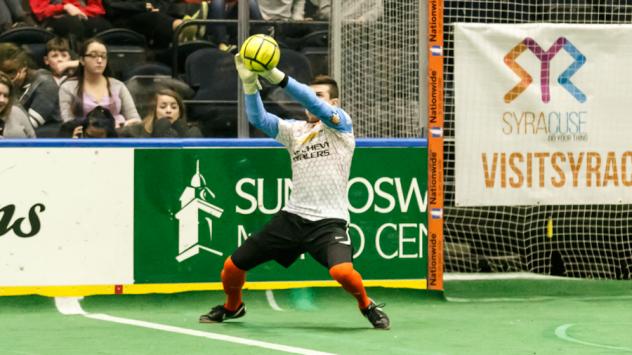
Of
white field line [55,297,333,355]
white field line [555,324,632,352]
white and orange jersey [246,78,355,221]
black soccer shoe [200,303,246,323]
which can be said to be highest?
white and orange jersey [246,78,355,221]

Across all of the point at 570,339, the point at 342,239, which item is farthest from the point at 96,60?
the point at 570,339

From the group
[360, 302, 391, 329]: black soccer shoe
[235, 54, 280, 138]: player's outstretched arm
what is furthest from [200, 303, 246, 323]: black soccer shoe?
[235, 54, 280, 138]: player's outstretched arm

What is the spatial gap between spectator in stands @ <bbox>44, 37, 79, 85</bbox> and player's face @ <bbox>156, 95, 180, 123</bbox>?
113cm

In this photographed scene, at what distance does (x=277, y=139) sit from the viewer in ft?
30.3

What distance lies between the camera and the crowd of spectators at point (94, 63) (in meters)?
10.7

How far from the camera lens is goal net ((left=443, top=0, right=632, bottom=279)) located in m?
11.3

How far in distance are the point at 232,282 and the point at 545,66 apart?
130 inches

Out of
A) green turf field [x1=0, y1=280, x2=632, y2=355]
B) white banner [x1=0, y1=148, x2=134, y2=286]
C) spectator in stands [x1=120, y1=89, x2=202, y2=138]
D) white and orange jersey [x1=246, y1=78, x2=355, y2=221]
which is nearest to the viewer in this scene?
green turf field [x1=0, y1=280, x2=632, y2=355]

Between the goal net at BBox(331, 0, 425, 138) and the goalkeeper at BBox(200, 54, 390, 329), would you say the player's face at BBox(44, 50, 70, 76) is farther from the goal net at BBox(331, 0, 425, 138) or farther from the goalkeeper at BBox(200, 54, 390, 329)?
the goalkeeper at BBox(200, 54, 390, 329)

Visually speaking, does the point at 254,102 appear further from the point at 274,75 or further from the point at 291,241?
the point at 291,241

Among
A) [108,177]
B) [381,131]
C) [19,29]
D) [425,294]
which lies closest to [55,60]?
[19,29]

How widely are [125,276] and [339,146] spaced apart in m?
2.05

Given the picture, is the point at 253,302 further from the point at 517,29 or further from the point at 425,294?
the point at 517,29

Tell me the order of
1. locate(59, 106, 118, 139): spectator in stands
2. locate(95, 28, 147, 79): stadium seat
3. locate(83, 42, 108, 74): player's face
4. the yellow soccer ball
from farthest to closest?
locate(95, 28, 147, 79): stadium seat < locate(83, 42, 108, 74): player's face < locate(59, 106, 118, 139): spectator in stands < the yellow soccer ball
